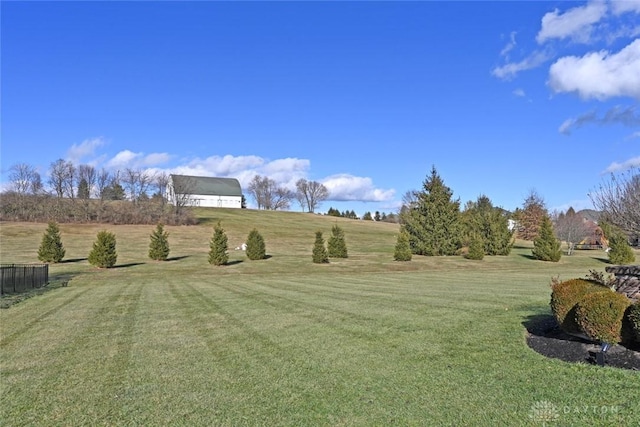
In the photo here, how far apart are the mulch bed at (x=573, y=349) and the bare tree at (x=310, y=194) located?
381 ft

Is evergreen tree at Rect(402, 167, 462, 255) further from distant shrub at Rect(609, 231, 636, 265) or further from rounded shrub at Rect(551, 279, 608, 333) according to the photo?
rounded shrub at Rect(551, 279, 608, 333)

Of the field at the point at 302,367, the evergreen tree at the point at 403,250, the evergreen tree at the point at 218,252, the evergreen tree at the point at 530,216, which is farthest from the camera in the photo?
the evergreen tree at the point at 530,216

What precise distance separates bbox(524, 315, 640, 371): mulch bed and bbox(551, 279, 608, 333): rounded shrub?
254 millimetres

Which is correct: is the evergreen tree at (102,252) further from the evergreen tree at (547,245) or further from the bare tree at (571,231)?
the bare tree at (571,231)

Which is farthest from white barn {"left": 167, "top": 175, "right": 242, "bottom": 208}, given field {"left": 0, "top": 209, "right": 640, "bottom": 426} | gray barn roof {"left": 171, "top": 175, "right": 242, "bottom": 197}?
field {"left": 0, "top": 209, "right": 640, "bottom": 426}

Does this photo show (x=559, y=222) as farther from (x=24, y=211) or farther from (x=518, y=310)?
(x=24, y=211)

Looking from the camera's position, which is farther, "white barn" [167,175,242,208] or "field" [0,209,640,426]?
"white barn" [167,175,242,208]

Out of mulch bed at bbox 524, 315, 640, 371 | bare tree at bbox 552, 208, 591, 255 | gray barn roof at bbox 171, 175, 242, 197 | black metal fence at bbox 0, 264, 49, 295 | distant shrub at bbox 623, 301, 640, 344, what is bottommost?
black metal fence at bbox 0, 264, 49, 295

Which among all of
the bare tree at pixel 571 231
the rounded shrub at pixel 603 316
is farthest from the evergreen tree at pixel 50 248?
A: the bare tree at pixel 571 231

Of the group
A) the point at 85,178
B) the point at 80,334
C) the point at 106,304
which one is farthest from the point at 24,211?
the point at 80,334

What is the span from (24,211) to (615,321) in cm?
7457

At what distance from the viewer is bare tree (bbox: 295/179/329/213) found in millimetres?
123438

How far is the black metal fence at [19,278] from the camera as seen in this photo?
1755cm

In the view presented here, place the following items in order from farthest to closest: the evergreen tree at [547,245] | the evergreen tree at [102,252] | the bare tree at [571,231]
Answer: the bare tree at [571,231], the evergreen tree at [547,245], the evergreen tree at [102,252]
